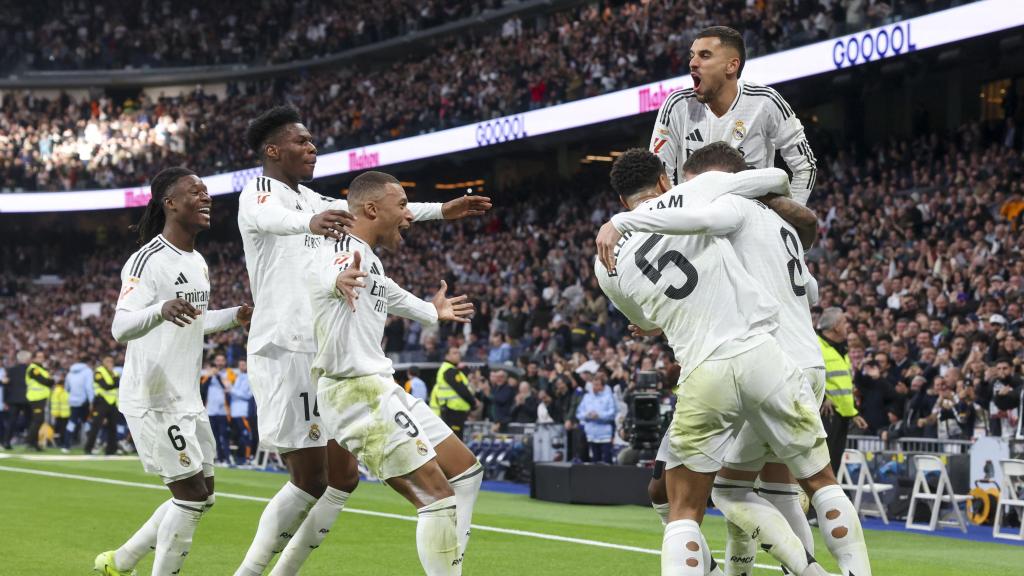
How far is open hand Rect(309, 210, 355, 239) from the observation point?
19.4 feet

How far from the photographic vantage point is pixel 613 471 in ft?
52.5

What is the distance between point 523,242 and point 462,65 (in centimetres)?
796

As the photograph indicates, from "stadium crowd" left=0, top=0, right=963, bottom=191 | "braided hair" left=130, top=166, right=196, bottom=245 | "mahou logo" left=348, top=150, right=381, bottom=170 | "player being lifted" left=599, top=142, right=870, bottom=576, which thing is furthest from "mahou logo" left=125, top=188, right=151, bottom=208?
"player being lifted" left=599, top=142, right=870, bottom=576

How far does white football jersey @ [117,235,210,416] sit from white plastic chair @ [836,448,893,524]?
837cm

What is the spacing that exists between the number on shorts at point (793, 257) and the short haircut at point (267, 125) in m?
2.76

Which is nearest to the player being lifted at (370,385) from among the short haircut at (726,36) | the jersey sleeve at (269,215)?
the jersey sleeve at (269,215)

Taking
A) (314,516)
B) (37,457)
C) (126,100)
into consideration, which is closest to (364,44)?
(126,100)

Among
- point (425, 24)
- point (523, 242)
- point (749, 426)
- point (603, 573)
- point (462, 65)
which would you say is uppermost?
point (425, 24)

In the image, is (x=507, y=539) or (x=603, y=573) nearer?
(x=603, y=573)

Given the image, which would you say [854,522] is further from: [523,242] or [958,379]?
[523,242]

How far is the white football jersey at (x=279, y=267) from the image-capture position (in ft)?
22.5

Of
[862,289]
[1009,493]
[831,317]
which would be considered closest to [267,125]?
[831,317]

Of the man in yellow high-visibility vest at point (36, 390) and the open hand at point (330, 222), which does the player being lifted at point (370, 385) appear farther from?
the man in yellow high-visibility vest at point (36, 390)

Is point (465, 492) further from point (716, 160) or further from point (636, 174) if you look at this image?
point (716, 160)
